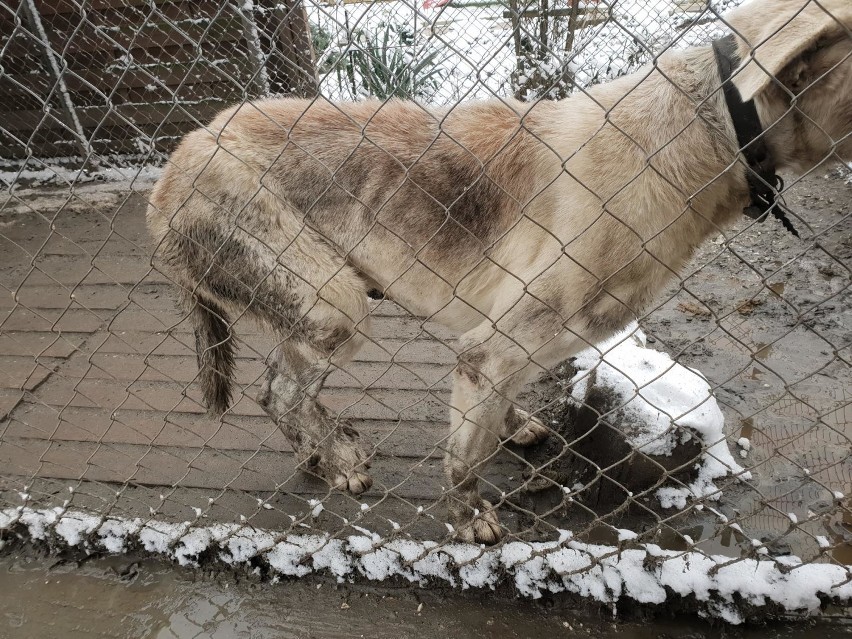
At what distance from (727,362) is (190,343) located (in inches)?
140

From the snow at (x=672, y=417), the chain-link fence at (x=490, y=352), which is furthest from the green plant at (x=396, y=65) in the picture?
the snow at (x=672, y=417)

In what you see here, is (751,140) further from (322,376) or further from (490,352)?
(322,376)

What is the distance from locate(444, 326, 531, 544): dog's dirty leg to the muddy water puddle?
1.04 ft

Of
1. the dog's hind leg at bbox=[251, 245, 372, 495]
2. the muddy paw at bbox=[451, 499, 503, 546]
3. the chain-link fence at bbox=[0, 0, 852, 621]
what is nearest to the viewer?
the chain-link fence at bbox=[0, 0, 852, 621]

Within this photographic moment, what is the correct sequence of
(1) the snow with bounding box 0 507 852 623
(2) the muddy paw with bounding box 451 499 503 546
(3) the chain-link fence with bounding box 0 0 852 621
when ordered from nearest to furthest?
(3) the chain-link fence with bounding box 0 0 852 621 → (1) the snow with bounding box 0 507 852 623 → (2) the muddy paw with bounding box 451 499 503 546

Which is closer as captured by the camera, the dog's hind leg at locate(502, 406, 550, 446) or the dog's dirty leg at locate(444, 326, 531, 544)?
the dog's dirty leg at locate(444, 326, 531, 544)

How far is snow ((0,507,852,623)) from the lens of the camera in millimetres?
2229

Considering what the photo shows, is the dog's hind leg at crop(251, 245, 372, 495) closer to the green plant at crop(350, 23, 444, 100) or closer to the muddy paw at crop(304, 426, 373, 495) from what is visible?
the muddy paw at crop(304, 426, 373, 495)

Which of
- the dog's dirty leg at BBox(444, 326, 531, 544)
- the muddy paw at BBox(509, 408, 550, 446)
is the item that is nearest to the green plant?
the muddy paw at BBox(509, 408, 550, 446)

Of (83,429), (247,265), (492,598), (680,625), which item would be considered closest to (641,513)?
(680,625)

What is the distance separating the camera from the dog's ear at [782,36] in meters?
1.52

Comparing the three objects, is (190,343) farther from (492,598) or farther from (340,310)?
(492,598)

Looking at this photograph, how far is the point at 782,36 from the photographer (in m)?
1.59

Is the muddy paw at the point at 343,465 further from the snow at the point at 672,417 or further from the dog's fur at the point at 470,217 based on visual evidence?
the snow at the point at 672,417
